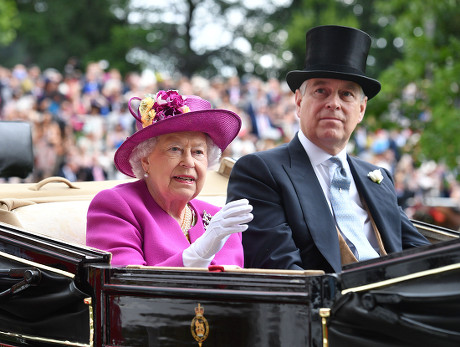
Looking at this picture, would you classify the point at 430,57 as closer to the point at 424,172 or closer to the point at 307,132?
the point at 307,132

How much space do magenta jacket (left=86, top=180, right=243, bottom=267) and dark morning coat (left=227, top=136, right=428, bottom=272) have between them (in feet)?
0.41

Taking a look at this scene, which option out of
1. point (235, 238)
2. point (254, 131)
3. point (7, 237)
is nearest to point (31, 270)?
point (7, 237)

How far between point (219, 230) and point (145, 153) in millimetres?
667

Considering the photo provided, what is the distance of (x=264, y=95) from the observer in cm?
1384

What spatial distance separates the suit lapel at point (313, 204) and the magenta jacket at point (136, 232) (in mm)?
307

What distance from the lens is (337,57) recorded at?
3.21 m

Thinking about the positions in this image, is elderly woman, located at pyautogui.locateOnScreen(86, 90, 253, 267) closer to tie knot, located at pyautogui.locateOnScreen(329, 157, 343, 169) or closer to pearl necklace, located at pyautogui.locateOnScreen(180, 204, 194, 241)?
pearl necklace, located at pyautogui.locateOnScreen(180, 204, 194, 241)

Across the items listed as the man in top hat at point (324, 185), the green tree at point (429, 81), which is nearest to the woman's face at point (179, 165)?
the man in top hat at point (324, 185)

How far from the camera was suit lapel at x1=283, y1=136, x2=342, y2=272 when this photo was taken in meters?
2.95

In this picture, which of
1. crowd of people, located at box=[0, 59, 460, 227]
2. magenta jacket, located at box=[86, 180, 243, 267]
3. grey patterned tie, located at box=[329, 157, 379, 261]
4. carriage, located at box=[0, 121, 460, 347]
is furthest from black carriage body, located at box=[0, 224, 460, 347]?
crowd of people, located at box=[0, 59, 460, 227]

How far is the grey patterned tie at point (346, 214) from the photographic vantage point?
3096 millimetres

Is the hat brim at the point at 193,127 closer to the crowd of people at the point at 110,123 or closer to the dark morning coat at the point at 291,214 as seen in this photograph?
the dark morning coat at the point at 291,214

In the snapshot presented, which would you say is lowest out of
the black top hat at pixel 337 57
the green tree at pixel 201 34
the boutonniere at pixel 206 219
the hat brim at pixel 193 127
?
the boutonniere at pixel 206 219

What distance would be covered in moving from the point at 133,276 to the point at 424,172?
12312mm
